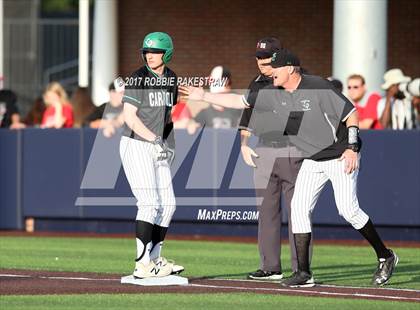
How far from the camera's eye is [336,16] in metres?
19.6

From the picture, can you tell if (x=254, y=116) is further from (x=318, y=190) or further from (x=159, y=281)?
(x=159, y=281)

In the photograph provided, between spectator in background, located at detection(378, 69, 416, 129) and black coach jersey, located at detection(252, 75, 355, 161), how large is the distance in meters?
5.95

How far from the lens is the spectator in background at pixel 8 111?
767 inches

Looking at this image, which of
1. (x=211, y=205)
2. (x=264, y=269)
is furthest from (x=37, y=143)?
(x=264, y=269)

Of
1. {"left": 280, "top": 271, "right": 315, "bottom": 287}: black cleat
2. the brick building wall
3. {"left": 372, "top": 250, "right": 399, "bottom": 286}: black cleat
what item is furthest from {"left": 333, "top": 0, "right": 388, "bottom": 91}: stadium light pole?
{"left": 280, "top": 271, "right": 315, "bottom": 287}: black cleat

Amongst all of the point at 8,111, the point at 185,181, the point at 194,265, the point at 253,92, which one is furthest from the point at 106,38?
the point at 253,92

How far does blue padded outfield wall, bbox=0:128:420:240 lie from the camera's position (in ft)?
55.2

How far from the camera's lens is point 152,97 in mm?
11383

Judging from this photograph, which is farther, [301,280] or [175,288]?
[301,280]

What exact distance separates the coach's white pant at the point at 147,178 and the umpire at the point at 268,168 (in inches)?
35.3

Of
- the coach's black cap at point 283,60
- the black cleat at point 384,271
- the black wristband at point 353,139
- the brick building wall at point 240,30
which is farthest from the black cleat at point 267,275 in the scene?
the brick building wall at point 240,30

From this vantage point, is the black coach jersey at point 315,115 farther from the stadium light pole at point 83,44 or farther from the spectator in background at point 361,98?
the stadium light pole at point 83,44
